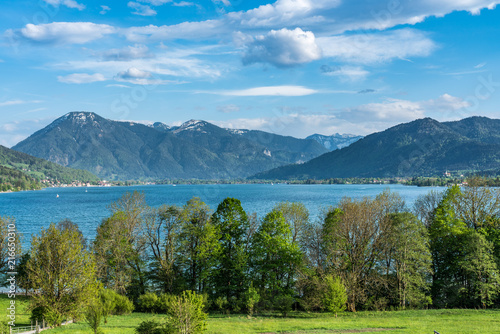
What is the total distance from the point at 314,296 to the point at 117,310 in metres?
20.6

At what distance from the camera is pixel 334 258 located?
42.6 meters

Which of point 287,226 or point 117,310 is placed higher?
point 287,226

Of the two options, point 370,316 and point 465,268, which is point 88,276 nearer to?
point 370,316

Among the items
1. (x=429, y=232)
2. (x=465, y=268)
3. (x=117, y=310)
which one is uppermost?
(x=429, y=232)

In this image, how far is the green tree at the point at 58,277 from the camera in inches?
1155

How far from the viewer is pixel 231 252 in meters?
46.4

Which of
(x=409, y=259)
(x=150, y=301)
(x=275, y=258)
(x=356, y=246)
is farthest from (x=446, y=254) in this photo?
(x=150, y=301)

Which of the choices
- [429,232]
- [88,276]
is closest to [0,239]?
[88,276]

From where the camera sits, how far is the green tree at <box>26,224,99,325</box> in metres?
29.3

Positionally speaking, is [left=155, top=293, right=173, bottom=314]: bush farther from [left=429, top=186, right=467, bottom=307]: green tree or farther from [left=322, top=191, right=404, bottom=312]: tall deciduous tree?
[left=429, top=186, right=467, bottom=307]: green tree

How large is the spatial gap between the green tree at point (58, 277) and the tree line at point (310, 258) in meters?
8.69

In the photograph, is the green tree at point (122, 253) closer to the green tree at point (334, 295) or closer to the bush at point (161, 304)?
the bush at point (161, 304)

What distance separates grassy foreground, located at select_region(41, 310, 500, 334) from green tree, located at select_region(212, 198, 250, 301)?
5.32 m

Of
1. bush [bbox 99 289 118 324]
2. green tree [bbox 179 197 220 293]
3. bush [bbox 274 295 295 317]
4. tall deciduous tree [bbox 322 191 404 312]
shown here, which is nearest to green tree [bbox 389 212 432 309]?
tall deciduous tree [bbox 322 191 404 312]
